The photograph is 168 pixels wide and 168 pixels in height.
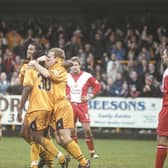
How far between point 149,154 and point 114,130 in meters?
6.11

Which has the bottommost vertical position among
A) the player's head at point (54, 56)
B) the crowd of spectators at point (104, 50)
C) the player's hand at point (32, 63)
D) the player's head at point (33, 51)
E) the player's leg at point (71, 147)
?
the player's leg at point (71, 147)

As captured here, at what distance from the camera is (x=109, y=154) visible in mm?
16062

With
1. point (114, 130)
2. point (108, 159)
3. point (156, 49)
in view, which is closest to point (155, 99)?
point (114, 130)

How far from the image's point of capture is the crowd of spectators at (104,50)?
2280 cm

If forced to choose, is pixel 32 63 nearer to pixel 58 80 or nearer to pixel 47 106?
pixel 58 80

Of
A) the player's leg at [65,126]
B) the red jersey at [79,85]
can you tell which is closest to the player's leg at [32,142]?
the player's leg at [65,126]

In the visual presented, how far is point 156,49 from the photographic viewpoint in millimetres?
24953

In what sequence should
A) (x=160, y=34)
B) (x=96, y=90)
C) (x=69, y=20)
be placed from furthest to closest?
(x=69, y=20) → (x=160, y=34) → (x=96, y=90)

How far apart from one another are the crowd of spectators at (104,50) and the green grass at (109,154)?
2.22 m

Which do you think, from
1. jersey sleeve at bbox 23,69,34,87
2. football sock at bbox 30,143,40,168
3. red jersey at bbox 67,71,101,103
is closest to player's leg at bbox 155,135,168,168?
football sock at bbox 30,143,40,168

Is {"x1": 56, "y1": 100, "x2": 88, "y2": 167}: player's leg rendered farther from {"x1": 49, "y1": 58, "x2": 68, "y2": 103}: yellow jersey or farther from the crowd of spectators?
the crowd of spectators

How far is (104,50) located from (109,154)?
31.9ft

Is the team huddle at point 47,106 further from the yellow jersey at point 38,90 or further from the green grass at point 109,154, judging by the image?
the green grass at point 109,154

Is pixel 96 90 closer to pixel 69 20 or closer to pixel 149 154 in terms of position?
pixel 149 154
